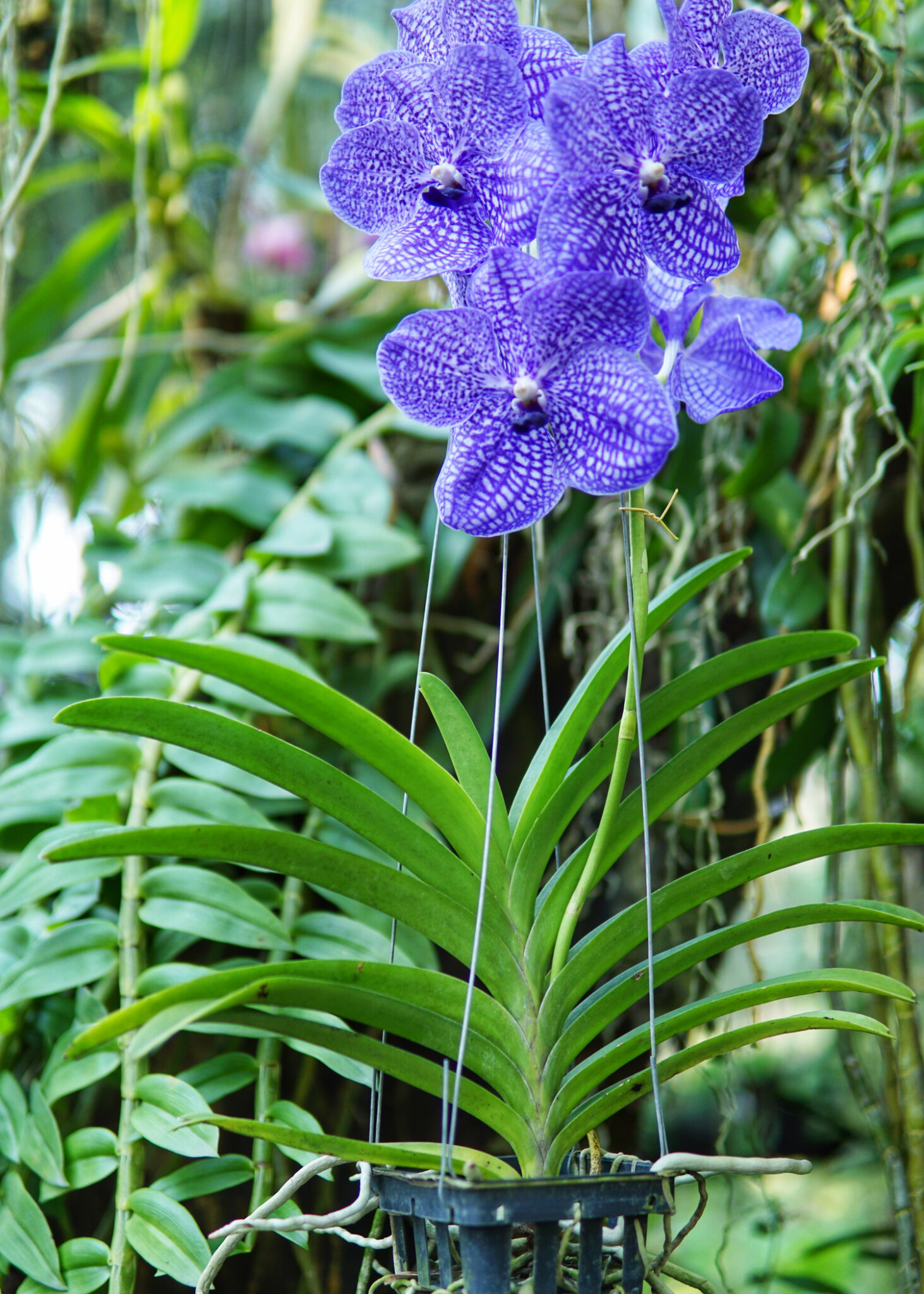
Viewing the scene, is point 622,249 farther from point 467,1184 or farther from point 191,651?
point 467,1184

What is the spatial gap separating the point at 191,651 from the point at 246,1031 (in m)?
0.36

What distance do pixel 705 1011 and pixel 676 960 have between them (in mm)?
33

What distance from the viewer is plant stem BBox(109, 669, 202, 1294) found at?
0.63m

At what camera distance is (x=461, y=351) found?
0.53 m

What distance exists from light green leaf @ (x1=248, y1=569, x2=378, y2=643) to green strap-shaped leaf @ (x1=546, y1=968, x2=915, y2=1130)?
0.52 metres

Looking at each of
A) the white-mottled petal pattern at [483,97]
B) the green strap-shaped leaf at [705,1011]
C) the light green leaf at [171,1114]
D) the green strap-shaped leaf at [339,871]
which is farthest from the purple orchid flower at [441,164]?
the light green leaf at [171,1114]

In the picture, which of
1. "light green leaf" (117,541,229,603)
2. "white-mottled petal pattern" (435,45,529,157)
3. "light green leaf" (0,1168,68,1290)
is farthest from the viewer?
"light green leaf" (117,541,229,603)

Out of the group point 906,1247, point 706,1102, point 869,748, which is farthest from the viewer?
point 706,1102

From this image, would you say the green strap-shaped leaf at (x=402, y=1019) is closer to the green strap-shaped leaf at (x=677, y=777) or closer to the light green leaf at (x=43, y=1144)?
the green strap-shaped leaf at (x=677, y=777)

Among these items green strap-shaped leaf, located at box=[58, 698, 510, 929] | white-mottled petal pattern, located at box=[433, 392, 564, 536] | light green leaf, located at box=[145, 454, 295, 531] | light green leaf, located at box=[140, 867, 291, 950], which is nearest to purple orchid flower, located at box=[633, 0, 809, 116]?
white-mottled petal pattern, located at box=[433, 392, 564, 536]

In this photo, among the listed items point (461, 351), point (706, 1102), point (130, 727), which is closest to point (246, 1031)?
point (130, 727)

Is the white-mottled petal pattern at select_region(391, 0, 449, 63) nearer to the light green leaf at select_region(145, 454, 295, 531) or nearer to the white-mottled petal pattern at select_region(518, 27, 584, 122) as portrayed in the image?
the white-mottled petal pattern at select_region(518, 27, 584, 122)

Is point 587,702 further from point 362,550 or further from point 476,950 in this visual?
point 362,550

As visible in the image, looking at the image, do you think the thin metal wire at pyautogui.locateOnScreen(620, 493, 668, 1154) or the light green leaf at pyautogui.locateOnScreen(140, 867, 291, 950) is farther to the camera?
the light green leaf at pyautogui.locateOnScreen(140, 867, 291, 950)
